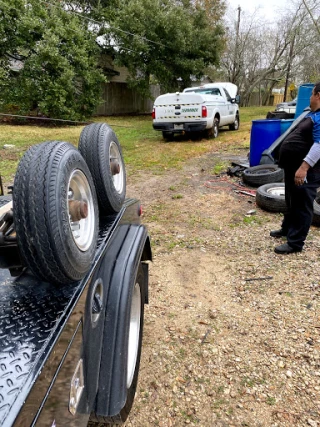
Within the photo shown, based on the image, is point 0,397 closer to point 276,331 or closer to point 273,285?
point 276,331

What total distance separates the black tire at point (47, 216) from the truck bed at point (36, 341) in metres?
0.09

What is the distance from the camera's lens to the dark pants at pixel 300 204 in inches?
131

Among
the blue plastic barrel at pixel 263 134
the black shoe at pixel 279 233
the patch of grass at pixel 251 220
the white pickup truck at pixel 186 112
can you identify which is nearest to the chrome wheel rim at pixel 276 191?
the patch of grass at pixel 251 220

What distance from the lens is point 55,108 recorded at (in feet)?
47.2

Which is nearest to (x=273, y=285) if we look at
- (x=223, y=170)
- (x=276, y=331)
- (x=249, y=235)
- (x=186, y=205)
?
(x=276, y=331)

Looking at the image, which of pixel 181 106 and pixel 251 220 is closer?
pixel 251 220

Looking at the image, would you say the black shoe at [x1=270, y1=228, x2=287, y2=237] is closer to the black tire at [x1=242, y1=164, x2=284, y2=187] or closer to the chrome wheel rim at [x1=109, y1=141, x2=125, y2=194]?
the black tire at [x1=242, y1=164, x2=284, y2=187]

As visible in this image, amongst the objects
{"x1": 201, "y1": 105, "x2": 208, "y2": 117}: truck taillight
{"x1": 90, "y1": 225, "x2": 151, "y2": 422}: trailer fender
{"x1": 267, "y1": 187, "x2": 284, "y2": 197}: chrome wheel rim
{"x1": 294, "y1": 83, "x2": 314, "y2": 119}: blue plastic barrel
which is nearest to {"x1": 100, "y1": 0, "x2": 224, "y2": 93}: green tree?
{"x1": 201, "y1": 105, "x2": 208, "y2": 117}: truck taillight

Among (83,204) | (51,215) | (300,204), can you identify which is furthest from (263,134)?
(51,215)

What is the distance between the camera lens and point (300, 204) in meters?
3.46

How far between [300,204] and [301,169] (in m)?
0.45

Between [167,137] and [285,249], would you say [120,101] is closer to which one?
[167,137]

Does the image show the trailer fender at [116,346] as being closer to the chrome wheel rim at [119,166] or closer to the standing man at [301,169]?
the chrome wheel rim at [119,166]

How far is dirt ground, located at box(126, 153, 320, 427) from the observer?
2.03 metres
